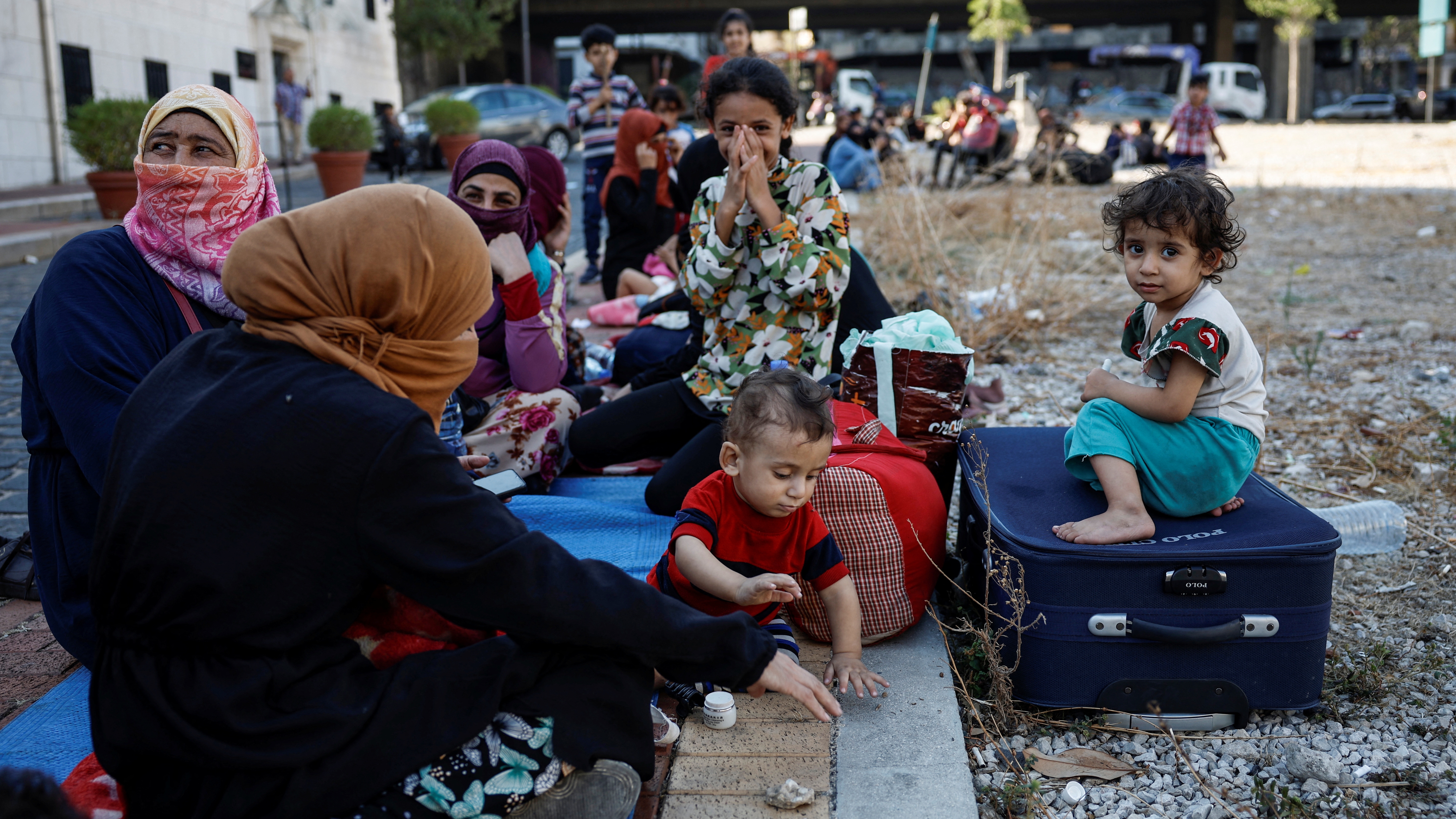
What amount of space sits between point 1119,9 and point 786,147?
3809 cm

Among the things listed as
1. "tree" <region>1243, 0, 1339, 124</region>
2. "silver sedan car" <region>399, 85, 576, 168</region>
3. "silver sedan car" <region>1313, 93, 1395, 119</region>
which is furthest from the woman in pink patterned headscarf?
"silver sedan car" <region>1313, 93, 1395, 119</region>

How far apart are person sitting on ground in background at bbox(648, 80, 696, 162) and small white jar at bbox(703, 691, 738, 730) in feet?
17.0

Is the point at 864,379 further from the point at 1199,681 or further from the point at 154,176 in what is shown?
the point at 154,176

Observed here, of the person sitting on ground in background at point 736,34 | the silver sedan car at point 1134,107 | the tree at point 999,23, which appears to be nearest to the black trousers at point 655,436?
the person sitting on ground in background at point 736,34

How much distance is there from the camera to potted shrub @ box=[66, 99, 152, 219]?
33.6 feet

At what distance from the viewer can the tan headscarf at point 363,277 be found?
5.17ft

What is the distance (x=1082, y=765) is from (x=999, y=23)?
33.8 meters

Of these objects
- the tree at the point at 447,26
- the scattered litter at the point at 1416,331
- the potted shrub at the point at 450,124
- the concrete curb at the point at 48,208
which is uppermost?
the tree at the point at 447,26

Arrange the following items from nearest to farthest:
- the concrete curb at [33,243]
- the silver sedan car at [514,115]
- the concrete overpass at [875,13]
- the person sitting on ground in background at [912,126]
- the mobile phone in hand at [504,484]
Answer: the mobile phone in hand at [504,484] < the concrete curb at [33,243] < the silver sedan car at [514,115] < the person sitting on ground in background at [912,126] < the concrete overpass at [875,13]

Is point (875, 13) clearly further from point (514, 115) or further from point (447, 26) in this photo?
point (514, 115)

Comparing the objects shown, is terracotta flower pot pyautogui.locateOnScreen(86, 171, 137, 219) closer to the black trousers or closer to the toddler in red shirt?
the black trousers

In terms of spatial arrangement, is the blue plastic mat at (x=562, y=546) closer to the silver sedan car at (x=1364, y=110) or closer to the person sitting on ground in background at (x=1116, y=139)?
the person sitting on ground in background at (x=1116, y=139)

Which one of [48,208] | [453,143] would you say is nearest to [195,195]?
[48,208]

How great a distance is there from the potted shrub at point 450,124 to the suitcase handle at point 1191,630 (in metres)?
16.8
